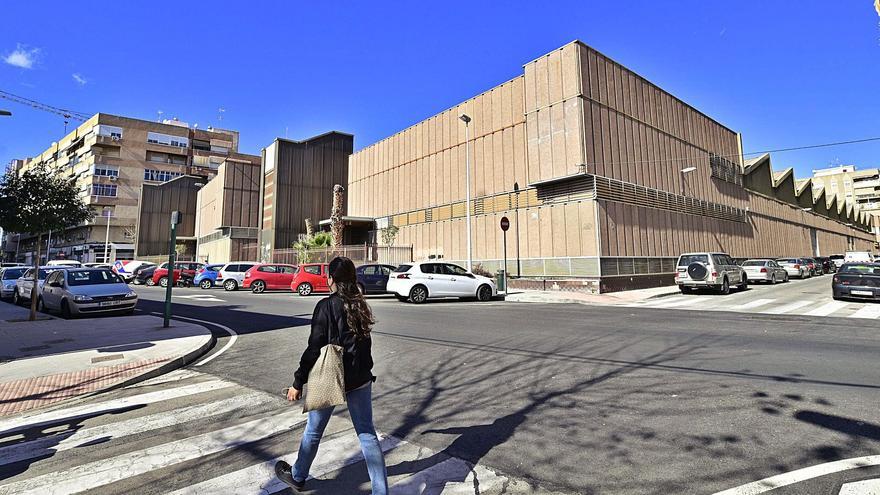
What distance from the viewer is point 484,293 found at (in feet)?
57.5

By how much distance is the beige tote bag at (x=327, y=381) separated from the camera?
260 cm

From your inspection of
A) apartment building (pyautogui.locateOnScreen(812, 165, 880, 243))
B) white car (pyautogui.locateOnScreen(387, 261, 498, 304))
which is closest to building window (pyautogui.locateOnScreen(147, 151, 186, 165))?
white car (pyautogui.locateOnScreen(387, 261, 498, 304))

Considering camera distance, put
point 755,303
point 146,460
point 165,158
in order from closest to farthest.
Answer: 1. point 146,460
2. point 755,303
3. point 165,158

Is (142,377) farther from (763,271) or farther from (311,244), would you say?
(763,271)

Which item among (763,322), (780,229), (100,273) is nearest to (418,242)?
(100,273)

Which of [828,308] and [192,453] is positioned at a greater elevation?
[828,308]

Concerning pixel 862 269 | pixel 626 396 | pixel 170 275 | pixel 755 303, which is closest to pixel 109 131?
pixel 170 275

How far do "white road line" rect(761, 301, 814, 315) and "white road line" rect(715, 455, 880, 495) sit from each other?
1113cm

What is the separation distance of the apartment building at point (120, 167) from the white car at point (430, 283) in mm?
59280

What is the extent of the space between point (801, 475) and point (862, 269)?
671 inches

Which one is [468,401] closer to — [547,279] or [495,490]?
[495,490]

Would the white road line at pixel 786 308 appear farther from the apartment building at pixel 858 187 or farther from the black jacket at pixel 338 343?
the apartment building at pixel 858 187

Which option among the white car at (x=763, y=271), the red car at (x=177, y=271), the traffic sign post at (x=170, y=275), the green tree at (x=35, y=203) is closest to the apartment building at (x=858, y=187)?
the white car at (x=763, y=271)

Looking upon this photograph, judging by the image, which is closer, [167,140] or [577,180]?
[577,180]
